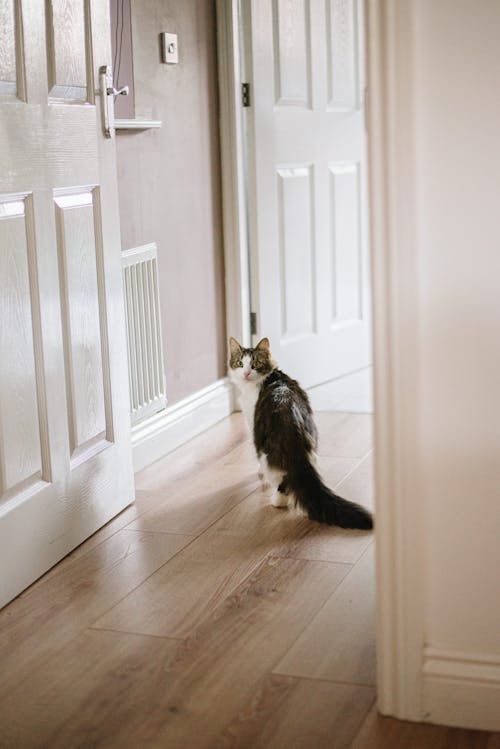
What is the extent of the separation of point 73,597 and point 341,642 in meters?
0.66

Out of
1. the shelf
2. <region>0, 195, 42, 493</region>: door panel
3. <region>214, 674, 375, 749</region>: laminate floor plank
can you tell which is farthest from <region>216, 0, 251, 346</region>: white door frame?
<region>214, 674, 375, 749</region>: laminate floor plank

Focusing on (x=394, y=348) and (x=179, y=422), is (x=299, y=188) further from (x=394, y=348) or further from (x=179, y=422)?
(x=394, y=348)

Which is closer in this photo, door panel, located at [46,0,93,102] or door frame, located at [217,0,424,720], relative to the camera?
door frame, located at [217,0,424,720]

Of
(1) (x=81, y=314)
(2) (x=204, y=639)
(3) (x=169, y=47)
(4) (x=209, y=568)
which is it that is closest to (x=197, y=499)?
(4) (x=209, y=568)

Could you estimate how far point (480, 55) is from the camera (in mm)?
1621

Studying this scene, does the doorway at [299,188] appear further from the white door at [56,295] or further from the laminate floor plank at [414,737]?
the laminate floor plank at [414,737]

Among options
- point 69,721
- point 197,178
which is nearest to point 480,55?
point 69,721

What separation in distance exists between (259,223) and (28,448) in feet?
6.19

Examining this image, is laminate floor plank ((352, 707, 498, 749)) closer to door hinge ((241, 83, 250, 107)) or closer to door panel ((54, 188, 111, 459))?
door panel ((54, 188, 111, 459))

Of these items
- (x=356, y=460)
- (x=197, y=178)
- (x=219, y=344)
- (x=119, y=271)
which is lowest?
(x=356, y=460)

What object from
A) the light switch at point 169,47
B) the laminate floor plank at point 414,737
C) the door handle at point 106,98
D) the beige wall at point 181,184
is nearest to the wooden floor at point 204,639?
the laminate floor plank at point 414,737

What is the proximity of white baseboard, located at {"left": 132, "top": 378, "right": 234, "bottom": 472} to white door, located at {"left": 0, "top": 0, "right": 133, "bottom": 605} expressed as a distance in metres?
0.47

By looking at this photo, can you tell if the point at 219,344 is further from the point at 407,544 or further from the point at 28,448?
the point at 407,544

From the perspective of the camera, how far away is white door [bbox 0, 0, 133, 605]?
2.36 m
